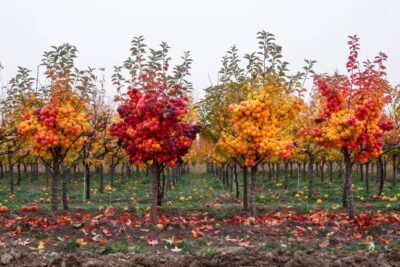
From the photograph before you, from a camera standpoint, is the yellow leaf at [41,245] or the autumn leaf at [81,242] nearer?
the yellow leaf at [41,245]

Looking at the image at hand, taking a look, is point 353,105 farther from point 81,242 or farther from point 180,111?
point 81,242

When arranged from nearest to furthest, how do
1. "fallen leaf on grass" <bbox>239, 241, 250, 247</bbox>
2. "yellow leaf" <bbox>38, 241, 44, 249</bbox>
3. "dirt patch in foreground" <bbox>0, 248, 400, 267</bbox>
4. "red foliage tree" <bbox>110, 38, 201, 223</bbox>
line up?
"dirt patch in foreground" <bbox>0, 248, 400, 267</bbox> → "yellow leaf" <bbox>38, 241, 44, 249</bbox> → "fallen leaf on grass" <bbox>239, 241, 250, 247</bbox> → "red foliage tree" <bbox>110, 38, 201, 223</bbox>

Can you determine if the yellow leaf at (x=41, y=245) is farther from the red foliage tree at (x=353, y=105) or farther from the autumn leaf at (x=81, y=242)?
the red foliage tree at (x=353, y=105)

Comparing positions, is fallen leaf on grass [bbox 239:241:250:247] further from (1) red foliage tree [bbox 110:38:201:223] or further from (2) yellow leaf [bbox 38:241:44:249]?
(2) yellow leaf [bbox 38:241:44:249]

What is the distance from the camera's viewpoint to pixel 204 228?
10.1m

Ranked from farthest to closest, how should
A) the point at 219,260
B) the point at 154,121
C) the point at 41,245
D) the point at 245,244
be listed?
the point at 154,121, the point at 245,244, the point at 41,245, the point at 219,260

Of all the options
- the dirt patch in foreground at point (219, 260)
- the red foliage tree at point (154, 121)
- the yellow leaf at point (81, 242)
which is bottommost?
the yellow leaf at point (81, 242)

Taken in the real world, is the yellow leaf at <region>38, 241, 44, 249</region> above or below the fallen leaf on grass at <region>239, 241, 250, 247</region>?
above

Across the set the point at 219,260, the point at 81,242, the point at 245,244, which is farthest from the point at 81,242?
the point at 245,244

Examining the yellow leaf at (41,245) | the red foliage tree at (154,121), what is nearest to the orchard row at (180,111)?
the red foliage tree at (154,121)

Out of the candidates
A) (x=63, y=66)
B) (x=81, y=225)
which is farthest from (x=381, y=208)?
(x=63, y=66)

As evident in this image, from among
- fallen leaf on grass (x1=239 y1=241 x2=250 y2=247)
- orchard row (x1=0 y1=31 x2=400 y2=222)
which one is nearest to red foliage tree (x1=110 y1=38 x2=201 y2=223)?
orchard row (x1=0 y1=31 x2=400 y2=222)

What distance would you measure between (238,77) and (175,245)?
20.5 ft

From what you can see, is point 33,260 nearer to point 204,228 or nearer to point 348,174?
point 204,228
